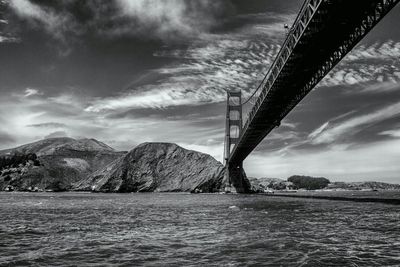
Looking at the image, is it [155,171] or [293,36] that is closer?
[293,36]

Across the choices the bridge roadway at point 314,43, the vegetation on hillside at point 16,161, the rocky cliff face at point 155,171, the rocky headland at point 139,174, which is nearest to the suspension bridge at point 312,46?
the bridge roadway at point 314,43

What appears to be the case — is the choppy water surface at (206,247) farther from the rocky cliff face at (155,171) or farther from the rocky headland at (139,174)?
the rocky cliff face at (155,171)

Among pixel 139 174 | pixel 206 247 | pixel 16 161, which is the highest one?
pixel 16 161

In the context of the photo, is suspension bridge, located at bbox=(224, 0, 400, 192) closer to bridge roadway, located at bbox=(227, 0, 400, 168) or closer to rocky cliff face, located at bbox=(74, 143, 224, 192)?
bridge roadway, located at bbox=(227, 0, 400, 168)

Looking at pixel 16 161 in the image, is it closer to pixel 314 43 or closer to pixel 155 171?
pixel 155 171

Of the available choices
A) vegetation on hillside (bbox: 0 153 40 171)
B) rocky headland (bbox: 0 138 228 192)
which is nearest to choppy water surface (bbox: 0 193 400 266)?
rocky headland (bbox: 0 138 228 192)

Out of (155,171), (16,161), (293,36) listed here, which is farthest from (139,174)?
(293,36)
